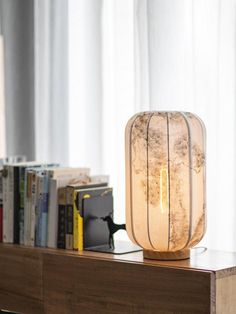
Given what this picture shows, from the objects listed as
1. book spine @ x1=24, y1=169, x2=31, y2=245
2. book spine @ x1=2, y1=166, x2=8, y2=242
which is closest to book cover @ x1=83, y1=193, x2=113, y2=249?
book spine @ x1=24, y1=169, x2=31, y2=245

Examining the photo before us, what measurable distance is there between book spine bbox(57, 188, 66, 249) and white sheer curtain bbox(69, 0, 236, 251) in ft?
1.66

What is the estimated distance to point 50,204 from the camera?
96.1 inches

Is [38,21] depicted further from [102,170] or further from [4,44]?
[102,170]

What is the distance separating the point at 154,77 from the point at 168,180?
755mm

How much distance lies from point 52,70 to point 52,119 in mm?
203

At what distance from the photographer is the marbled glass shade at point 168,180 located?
6.75ft

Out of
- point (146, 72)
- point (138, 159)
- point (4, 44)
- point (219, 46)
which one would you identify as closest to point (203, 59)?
point (219, 46)

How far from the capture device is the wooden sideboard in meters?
1.99

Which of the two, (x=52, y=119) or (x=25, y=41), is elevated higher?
(x=25, y=41)

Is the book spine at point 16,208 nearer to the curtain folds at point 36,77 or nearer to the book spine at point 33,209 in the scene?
the book spine at point 33,209

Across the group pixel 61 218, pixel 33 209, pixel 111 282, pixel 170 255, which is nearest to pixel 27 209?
pixel 33 209

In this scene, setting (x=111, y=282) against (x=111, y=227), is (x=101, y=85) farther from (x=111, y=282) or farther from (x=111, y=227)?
(x=111, y=282)

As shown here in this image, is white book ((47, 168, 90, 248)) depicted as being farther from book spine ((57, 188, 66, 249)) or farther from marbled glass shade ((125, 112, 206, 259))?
marbled glass shade ((125, 112, 206, 259))

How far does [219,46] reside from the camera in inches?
101
